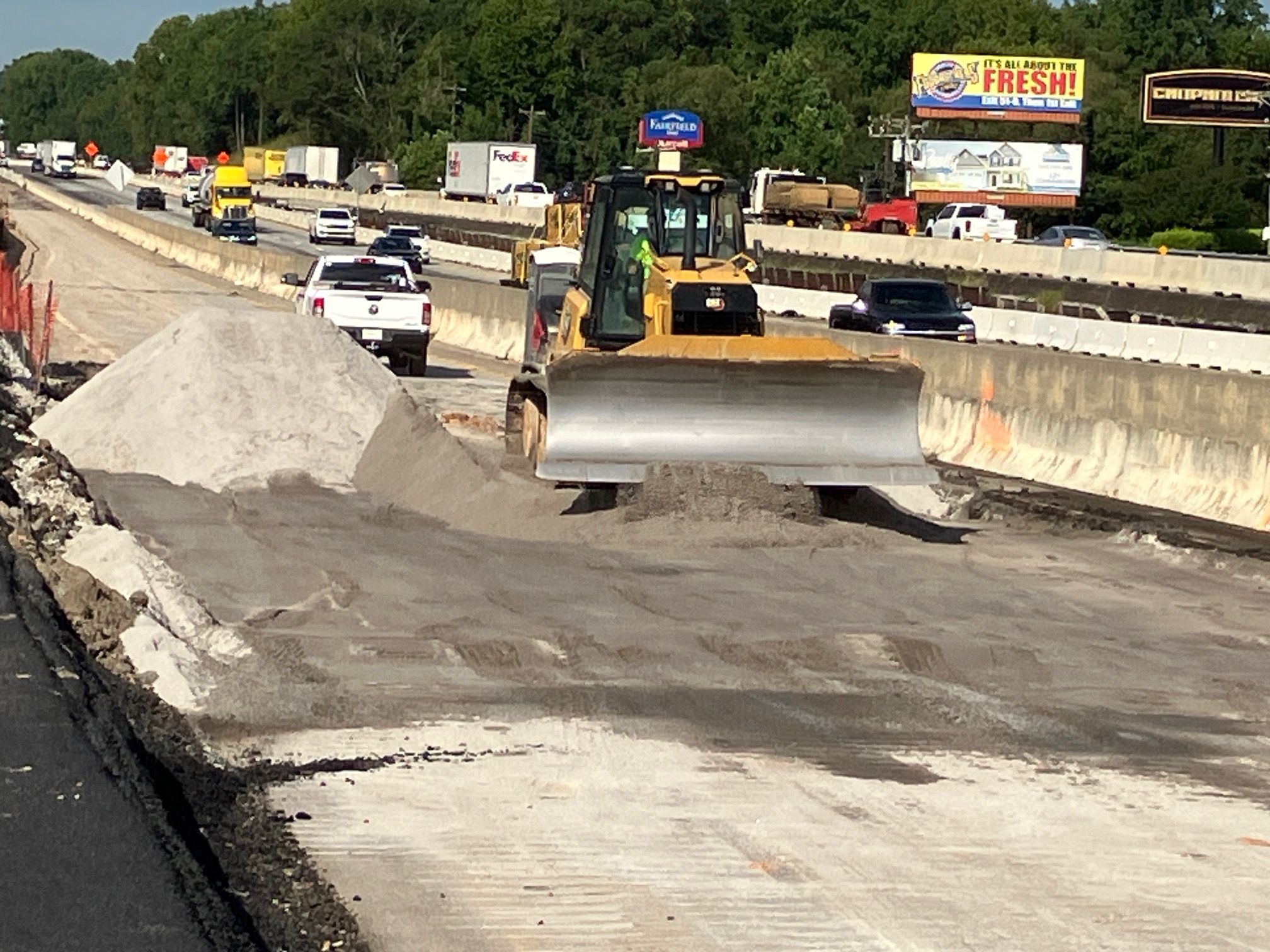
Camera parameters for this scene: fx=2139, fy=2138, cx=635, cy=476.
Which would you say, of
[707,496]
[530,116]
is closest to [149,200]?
[530,116]

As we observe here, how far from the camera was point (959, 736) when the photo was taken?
9.95 metres

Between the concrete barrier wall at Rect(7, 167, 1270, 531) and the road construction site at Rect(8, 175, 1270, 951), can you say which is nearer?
the road construction site at Rect(8, 175, 1270, 951)

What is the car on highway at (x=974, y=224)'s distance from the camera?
7162cm

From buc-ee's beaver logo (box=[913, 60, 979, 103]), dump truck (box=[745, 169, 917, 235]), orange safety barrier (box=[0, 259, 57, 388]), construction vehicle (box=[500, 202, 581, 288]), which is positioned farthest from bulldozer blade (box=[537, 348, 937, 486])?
buc-ee's beaver logo (box=[913, 60, 979, 103])

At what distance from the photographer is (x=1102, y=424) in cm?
2142

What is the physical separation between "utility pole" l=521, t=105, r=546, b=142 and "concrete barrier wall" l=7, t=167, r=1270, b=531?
135 meters

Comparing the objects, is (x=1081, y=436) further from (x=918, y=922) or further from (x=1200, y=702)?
(x=918, y=922)

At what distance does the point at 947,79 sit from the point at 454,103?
78520mm

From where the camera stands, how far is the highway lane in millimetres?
73938

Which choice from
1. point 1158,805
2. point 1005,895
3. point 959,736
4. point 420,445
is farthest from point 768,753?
point 420,445

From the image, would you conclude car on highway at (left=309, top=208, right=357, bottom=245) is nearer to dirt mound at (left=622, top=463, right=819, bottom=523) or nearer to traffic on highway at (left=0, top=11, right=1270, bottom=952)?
traffic on highway at (left=0, top=11, right=1270, bottom=952)

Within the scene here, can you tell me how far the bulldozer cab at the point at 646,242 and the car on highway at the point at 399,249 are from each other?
4329 centimetres

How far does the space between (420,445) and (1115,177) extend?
95.3m

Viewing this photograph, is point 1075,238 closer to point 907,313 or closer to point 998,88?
point 907,313
